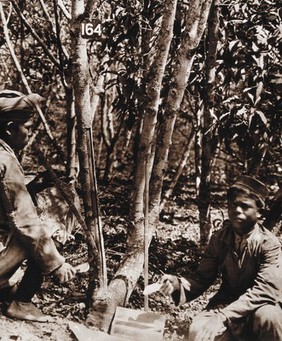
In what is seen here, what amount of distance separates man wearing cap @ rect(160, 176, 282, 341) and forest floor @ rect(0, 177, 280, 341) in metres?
0.77

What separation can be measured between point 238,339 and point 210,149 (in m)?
2.11

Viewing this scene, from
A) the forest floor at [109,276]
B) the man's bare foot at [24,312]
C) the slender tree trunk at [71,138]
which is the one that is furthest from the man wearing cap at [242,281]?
the slender tree trunk at [71,138]

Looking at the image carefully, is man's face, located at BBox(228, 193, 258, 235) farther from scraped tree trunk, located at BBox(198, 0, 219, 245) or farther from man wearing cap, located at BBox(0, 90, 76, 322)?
scraped tree trunk, located at BBox(198, 0, 219, 245)

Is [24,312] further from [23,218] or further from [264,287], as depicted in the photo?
[264,287]

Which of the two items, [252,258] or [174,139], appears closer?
[252,258]

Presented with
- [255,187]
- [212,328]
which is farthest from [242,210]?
[212,328]

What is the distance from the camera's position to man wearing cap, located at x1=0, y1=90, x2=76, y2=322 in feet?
11.9

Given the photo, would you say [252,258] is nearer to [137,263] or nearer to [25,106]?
[137,263]

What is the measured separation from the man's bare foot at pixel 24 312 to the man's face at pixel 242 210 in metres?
1.67

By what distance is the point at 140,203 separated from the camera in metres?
4.38

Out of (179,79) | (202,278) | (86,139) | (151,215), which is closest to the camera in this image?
(202,278)

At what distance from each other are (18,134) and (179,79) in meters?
1.35

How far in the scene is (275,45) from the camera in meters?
4.81

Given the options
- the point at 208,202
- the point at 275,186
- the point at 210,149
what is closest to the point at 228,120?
the point at 210,149
